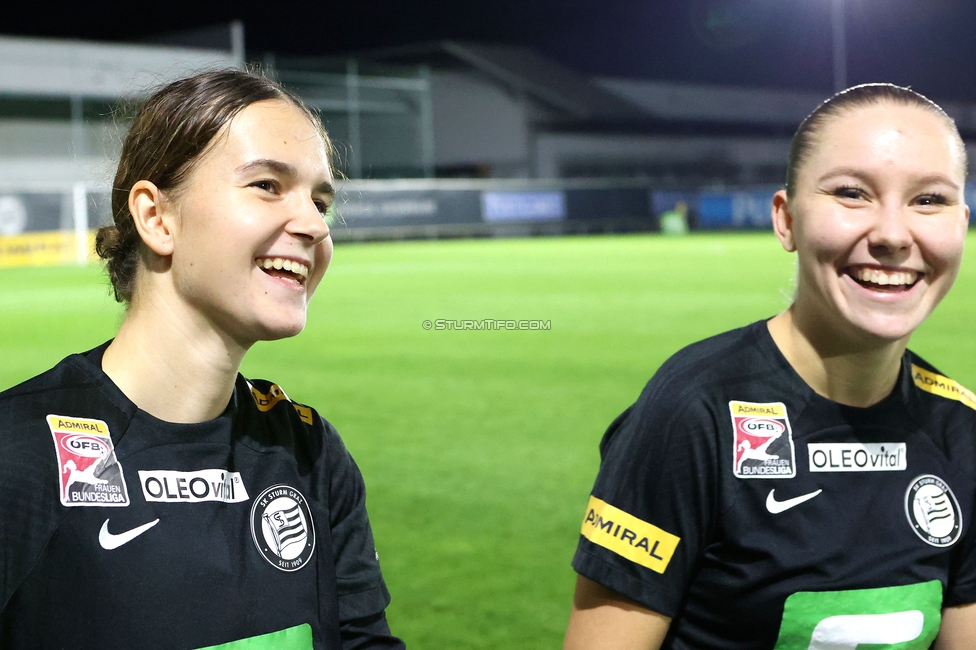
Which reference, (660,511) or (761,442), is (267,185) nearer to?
(660,511)

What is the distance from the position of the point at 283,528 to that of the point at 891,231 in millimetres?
1355

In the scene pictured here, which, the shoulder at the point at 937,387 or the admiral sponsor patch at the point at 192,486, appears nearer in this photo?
the admiral sponsor patch at the point at 192,486

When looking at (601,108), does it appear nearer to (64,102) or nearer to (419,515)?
(64,102)

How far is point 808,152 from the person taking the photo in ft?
8.15

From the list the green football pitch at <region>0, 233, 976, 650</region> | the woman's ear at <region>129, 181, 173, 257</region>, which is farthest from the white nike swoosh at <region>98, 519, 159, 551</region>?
the green football pitch at <region>0, 233, 976, 650</region>

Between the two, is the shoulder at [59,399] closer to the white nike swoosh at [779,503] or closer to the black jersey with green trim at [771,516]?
the black jersey with green trim at [771,516]

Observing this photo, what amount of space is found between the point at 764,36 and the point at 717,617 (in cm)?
5343

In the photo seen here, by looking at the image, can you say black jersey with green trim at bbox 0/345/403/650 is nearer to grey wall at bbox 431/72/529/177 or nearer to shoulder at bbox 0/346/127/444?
shoulder at bbox 0/346/127/444

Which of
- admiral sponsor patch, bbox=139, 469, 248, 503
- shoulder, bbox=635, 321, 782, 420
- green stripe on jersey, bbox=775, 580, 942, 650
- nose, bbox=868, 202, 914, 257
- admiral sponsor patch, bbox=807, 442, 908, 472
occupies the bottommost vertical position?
green stripe on jersey, bbox=775, 580, 942, 650

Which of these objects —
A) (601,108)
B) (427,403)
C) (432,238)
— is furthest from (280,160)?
(601,108)

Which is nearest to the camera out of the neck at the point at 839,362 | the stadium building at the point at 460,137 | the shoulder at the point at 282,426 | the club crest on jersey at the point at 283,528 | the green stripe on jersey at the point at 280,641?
the green stripe on jersey at the point at 280,641

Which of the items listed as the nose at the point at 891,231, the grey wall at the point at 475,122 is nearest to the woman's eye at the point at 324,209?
the nose at the point at 891,231

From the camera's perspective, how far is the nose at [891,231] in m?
2.33

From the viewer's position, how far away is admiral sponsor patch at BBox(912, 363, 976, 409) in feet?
8.64
